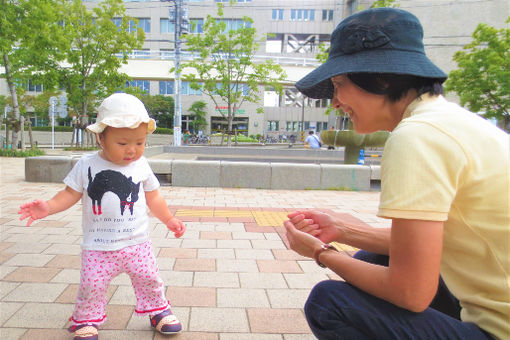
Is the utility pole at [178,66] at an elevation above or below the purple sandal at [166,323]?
above

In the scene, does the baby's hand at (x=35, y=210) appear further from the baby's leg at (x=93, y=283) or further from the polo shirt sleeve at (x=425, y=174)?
the polo shirt sleeve at (x=425, y=174)

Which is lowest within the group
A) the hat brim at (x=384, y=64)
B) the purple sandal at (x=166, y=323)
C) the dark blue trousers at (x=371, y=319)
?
the purple sandal at (x=166, y=323)

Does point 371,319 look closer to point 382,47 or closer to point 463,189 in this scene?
point 463,189

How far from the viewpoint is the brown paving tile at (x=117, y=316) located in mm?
2193

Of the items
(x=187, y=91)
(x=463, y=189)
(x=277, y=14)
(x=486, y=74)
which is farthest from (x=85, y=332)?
(x=277, y=14)

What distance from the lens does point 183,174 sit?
766cm

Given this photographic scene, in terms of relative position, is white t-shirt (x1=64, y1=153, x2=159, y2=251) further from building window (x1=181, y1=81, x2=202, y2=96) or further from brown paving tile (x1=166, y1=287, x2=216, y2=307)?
building window (x1=181, y1=81, x2=202, y2=96)

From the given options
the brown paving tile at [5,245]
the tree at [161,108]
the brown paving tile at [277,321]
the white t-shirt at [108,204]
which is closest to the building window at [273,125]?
the tree at [161,108]

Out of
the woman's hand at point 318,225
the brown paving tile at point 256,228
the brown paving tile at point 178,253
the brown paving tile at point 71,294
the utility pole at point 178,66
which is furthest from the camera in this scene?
the utility pole at point 178,66

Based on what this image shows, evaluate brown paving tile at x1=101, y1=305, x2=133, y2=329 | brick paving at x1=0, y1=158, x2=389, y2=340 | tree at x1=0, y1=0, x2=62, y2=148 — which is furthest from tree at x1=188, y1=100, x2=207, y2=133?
brown paving tile at x1=101, y1=305, x2=133, y2=329

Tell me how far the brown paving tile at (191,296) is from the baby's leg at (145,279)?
1.24 ft

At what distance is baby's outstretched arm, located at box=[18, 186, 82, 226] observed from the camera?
1.98m

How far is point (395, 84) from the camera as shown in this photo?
1242mm

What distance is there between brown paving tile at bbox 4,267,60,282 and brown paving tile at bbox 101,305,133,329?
2.65 ft
